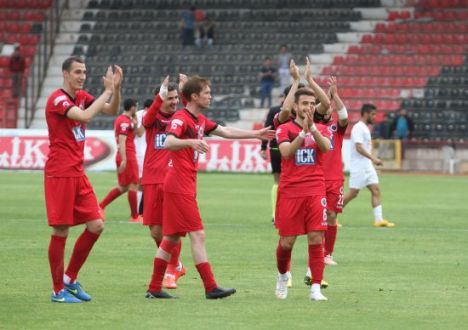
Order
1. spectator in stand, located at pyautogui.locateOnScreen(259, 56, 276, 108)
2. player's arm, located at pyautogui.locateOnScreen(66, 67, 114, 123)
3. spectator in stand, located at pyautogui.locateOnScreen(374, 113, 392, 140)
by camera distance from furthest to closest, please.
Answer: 1. spectator in stand, located at pyautogui.locateOnScreen(259, 56, 276, 108)
2. spectator in stand, located at pyautogui.locateOnScreen(374, 113, 392, 140)
3. player's arm, located at pyautogui.locateOnScreen(66, 67, 114, 123)

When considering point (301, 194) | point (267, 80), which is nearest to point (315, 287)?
point (301, 194)

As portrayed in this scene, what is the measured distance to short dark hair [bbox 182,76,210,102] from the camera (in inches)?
448

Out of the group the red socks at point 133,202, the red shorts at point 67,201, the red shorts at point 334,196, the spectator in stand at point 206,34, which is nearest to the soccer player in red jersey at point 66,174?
the red shorts at point 67,201

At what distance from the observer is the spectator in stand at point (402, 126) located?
1537 inches

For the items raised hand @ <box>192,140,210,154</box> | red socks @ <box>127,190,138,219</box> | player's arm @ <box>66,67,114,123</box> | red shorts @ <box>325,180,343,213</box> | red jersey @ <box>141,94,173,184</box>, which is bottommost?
red socks @ <box>127,190,138,219</box>

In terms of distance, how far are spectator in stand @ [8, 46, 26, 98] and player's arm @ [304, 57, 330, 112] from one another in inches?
1290

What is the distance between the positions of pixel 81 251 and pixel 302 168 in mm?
2305

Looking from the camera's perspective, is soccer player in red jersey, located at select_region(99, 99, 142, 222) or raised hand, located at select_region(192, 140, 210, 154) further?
soccer player in red jersey, located at select_region(99, 99, 142, 222)

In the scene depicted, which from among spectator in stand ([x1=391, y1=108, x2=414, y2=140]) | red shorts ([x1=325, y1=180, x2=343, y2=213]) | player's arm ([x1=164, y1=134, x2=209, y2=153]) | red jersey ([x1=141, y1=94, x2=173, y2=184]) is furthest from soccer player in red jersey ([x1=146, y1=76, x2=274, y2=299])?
spectator in stand ([x1=391, y1=108, x2=414, y2=140])

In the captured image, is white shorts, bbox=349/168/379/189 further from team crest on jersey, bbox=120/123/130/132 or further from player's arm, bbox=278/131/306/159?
player's arm, bbox=278/131/306/159

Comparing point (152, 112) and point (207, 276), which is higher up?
point (152, 112)

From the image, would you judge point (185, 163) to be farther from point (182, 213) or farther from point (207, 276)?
point (207, 276)

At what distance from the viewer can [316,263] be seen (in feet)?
37.1

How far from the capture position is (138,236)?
58.6ft
